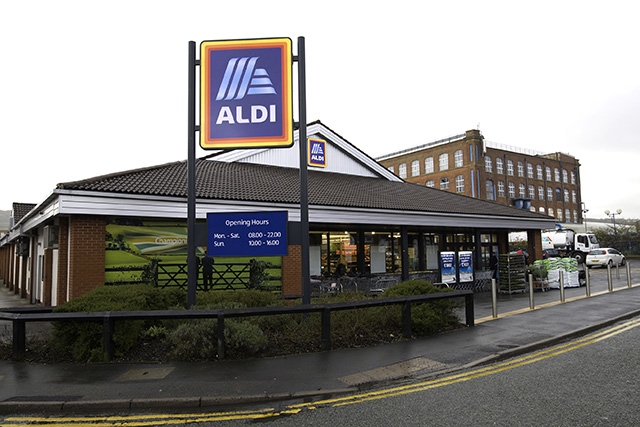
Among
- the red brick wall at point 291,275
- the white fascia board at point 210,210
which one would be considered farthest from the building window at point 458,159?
the red brick wall at point 291,275

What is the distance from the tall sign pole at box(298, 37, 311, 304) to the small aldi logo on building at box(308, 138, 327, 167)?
13.2 m

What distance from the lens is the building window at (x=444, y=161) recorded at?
199 ft

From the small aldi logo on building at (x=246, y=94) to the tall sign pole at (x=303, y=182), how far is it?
226 mm

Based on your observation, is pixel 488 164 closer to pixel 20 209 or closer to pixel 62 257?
pixel 20 209

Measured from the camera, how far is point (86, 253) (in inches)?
486

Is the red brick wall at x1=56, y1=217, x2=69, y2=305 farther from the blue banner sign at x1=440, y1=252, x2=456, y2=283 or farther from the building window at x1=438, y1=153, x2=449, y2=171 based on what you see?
the building window at x1=438, y1=153, x2=449, y2=171

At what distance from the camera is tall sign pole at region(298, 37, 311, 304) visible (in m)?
8.72

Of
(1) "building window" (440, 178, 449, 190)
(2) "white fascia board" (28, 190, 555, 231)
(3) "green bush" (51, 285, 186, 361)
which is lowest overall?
(3) "green bush" (51, 285, 186, 361)

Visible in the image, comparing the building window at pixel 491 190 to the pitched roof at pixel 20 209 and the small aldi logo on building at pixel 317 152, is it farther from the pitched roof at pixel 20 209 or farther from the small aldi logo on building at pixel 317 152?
the pitched roof at pixel 20 209

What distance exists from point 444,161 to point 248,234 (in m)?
55.8

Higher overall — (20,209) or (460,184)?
(460,184)

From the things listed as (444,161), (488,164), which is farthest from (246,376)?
(444,161)

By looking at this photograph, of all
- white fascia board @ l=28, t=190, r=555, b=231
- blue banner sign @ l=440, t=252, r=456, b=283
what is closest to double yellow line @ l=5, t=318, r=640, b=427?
white fascia board @ l=28, t=190, r=555, b=231

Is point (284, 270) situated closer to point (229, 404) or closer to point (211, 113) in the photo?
point (211, 113)
